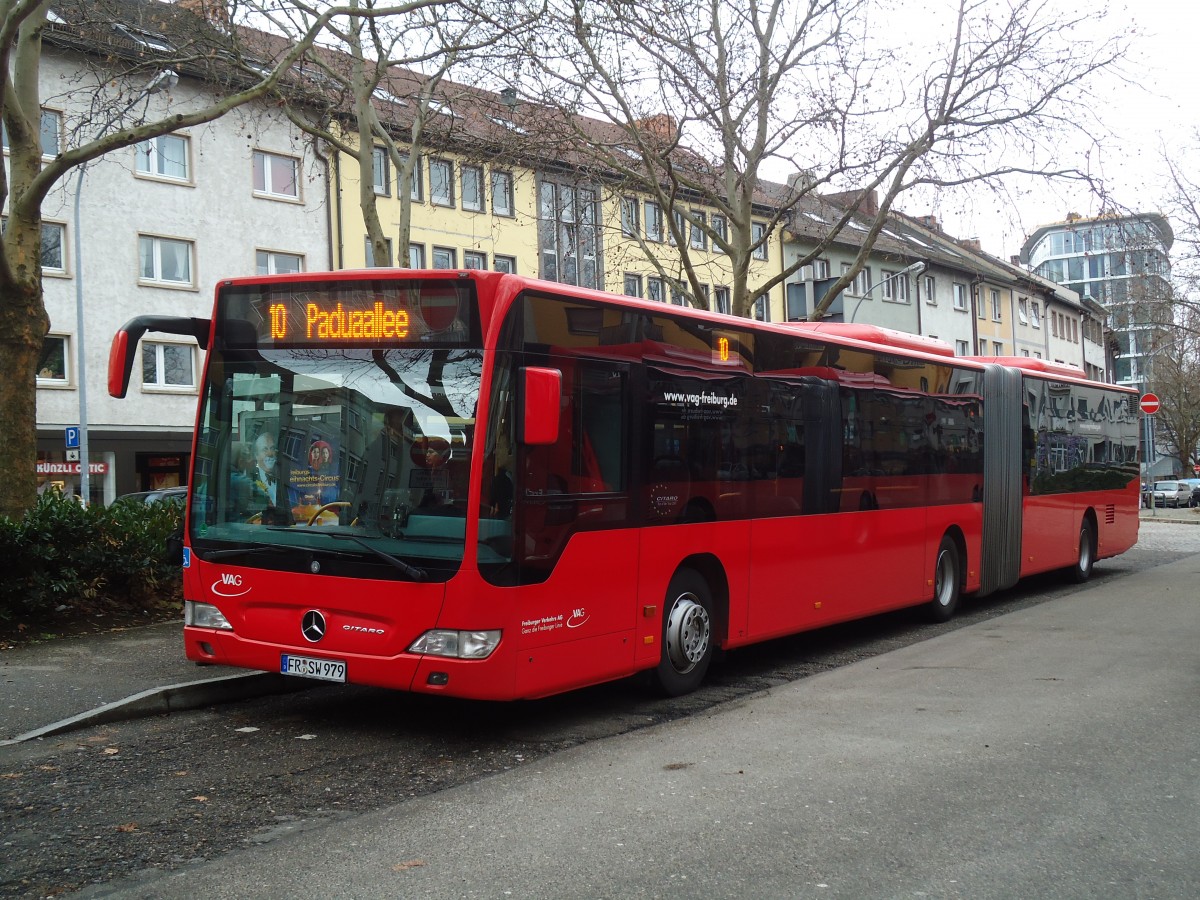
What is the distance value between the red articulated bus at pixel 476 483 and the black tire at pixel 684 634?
0.06 feet

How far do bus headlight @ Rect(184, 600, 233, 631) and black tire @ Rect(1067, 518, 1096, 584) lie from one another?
1390cm

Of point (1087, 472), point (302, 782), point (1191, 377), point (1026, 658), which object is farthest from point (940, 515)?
point (1191, 377)

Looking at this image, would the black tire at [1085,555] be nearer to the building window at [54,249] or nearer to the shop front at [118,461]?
the shop front at [118,461]

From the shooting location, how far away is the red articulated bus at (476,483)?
7.35 meters

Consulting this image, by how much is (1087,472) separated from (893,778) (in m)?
13.4

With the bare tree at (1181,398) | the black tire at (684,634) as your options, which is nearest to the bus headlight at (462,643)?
the black tire at (684,634)

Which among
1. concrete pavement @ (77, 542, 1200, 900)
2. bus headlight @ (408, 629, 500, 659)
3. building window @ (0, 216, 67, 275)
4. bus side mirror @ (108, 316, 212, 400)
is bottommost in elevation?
concrete pavement @ (77, 542, 1200, 900)

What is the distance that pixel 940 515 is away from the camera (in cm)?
1380

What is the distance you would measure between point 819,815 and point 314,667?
3348mm

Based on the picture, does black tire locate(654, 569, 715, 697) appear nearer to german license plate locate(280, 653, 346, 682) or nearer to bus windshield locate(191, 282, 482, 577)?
bus windshield locate(191, 282, 482, 577)

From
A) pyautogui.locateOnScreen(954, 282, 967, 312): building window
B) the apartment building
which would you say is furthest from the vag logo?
pyautogui.locateOnScreen(954, 282, 967, 312): building window

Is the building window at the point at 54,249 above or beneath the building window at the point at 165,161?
beneath

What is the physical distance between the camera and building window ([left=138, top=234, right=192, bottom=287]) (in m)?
35.5

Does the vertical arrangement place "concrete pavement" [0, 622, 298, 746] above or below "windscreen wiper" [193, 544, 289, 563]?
below
